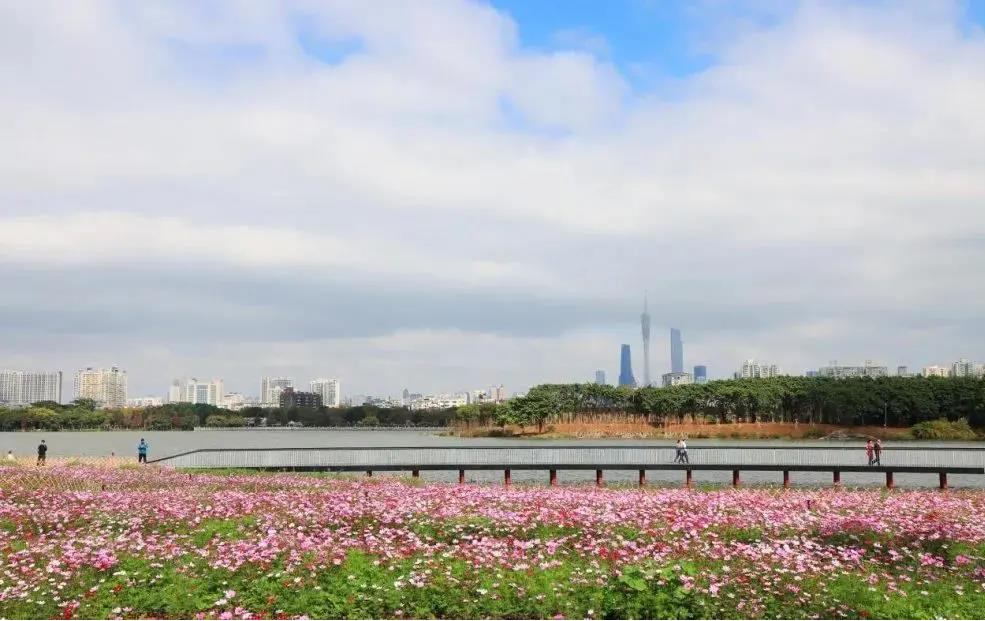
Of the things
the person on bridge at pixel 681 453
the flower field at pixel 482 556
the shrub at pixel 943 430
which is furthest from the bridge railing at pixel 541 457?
the shrub at pixel 943 430

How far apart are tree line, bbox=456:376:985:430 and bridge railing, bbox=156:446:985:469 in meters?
54.7

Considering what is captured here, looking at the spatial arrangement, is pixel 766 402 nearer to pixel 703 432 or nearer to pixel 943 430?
pixel 703 432

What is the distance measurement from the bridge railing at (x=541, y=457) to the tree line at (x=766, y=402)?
5467 centimetres

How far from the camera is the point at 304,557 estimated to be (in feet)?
48.4

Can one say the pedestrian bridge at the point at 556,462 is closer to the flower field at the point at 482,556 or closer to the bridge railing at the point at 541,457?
the bridge railing at the point at 541,457

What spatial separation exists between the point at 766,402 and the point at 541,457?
271 ft

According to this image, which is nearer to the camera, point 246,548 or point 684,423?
point 246,548

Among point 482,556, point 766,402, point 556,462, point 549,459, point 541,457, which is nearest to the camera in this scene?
point 482,556

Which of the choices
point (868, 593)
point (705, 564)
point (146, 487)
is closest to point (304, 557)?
point (705, 564)

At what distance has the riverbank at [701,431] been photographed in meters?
116

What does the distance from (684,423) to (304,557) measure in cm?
12394

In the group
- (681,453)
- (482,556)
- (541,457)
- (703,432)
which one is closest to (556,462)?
(541,457)

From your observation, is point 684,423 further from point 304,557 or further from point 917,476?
point 304,557

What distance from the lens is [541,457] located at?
2249 inches
